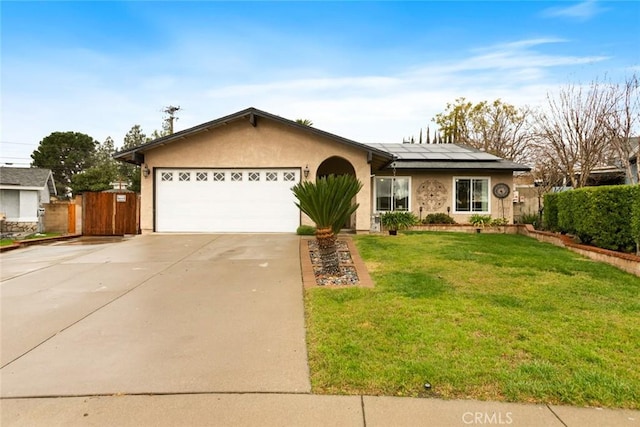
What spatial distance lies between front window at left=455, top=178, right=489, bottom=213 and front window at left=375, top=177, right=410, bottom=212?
7.77ft

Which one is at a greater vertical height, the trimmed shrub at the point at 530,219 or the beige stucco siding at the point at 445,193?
the beige stucco siding at the point at 445,193

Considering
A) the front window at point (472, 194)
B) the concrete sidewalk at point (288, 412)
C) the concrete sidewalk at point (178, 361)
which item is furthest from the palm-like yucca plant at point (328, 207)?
the front window at point (472, 194)

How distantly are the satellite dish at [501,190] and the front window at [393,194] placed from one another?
3.95m

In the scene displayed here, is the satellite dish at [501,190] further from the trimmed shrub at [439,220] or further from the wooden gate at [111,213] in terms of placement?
the wooden gate at [111,213]

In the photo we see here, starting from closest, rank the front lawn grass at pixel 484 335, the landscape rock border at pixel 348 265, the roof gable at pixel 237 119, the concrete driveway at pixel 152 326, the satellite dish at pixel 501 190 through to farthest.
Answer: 1. the front lawn grass at pixel 484 335
2. the concrete driveway at pixel 152 326
3. the landscape rock border at pixel 348 265
4. the roof gable at pixel 237 119
5. the satellite dish at pixel 501 190

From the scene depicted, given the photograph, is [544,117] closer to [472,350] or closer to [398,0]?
[398,0]

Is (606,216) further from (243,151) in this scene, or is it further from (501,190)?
(243,151)

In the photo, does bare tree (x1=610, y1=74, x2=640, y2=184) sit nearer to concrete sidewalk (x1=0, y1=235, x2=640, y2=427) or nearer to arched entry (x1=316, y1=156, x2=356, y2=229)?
arched entry (x1=316, y1=156, x2=356, y2=229)

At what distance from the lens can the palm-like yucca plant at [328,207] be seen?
7832 mm

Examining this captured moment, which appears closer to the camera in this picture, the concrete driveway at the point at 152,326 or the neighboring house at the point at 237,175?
the concrete driveway at the point at 152,326

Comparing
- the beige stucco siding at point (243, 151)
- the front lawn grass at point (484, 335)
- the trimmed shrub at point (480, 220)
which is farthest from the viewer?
the trimmed shrub at point (480, 220)

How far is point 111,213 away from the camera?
15.4m

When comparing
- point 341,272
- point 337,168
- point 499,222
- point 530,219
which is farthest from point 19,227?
point 530,219

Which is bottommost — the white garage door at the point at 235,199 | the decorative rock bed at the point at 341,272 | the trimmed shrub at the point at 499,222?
the decorative rock bed at the point at 341,272
